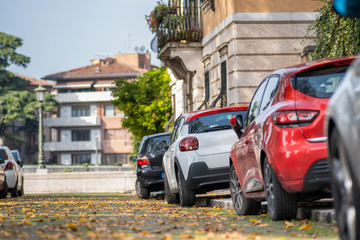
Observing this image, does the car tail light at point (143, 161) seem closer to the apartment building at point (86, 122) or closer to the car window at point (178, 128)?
the car window at point (178, 128)

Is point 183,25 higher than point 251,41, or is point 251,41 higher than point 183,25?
point 183,25

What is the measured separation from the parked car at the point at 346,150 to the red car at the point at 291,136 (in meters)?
2.57

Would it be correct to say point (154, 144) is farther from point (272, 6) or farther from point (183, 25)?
point (183, 25)

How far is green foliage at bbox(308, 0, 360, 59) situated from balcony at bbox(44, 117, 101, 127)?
96.1 m

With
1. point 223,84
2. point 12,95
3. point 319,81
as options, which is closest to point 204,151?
point 319,81

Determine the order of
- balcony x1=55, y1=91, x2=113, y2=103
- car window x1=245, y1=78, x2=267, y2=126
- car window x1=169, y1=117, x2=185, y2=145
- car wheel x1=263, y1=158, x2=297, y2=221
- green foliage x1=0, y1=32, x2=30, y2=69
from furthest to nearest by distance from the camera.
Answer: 1. balcony x1=55, y1=91, x2=113, y2=103
2. green foliage x1=0, y1=32, x2=30, y2=69
3. car window x1=169, y1=117, x2=185, y2=145
4. car window x1=245, y1=78, x2=267, y2=126
5. car wheel x1=263, y1=158, x2=297, y2=221

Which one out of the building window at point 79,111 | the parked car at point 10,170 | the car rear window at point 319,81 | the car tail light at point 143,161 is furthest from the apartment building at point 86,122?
the car rear window at point 319,81

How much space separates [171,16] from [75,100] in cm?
8649

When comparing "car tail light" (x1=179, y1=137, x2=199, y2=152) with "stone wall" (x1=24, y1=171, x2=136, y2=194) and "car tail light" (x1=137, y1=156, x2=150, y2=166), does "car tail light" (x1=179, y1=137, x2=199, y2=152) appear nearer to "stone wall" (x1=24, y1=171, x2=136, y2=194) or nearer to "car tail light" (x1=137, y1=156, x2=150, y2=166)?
"car tail light" (x1=137, y1=156, x2=150, y2=166)

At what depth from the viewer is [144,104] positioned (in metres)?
47.1

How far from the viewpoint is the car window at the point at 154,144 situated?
23.0 meters

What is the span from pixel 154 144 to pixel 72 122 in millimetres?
90930

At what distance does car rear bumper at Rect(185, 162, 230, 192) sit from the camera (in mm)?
13906

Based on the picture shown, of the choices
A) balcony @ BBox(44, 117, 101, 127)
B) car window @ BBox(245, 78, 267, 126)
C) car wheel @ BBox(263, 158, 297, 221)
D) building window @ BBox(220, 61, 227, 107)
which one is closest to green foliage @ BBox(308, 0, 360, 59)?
car window @ BBox(245, 78, 267, 126)
